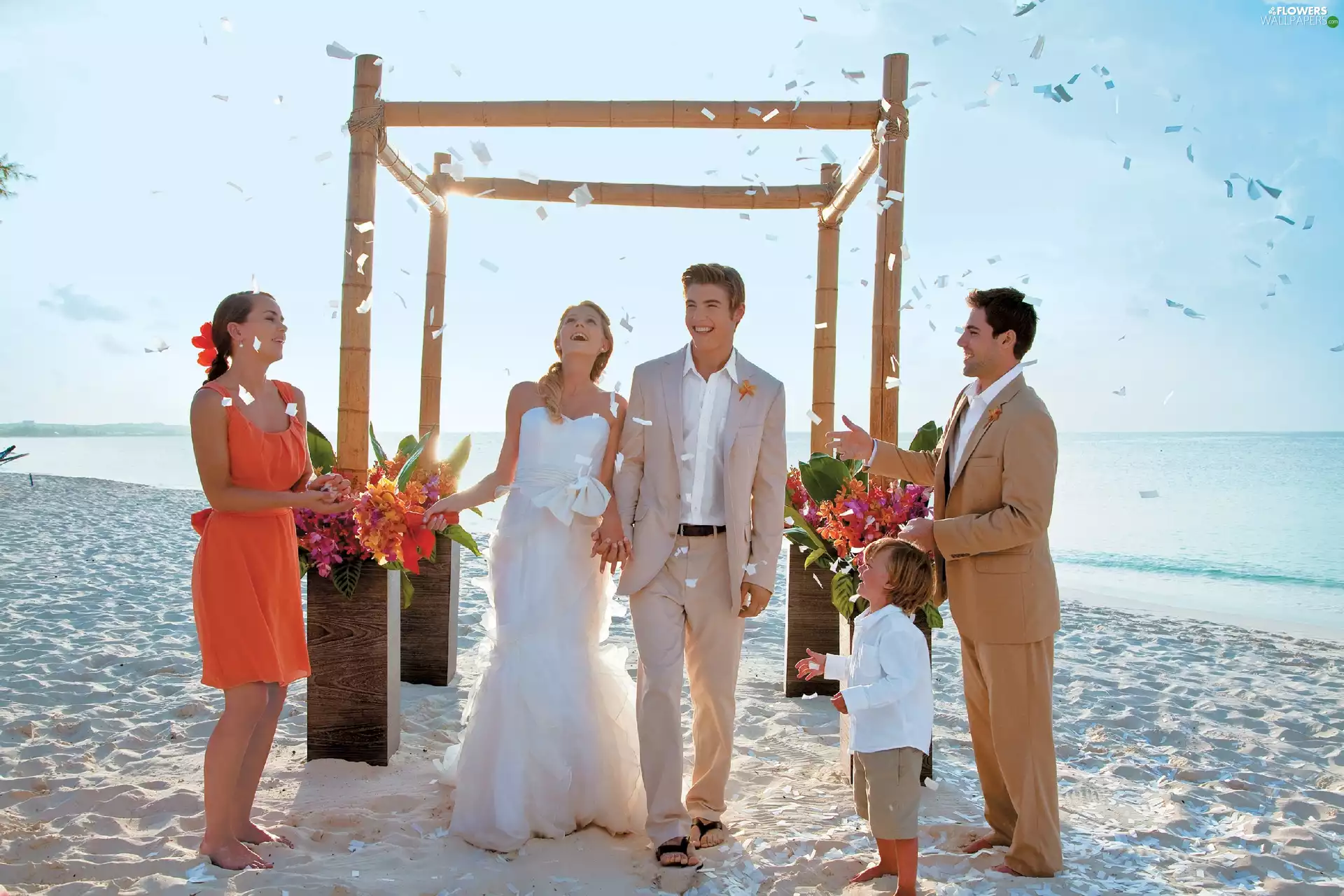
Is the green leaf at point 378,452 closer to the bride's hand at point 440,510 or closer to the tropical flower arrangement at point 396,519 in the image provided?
the tropical flower arrangement at point 396,519

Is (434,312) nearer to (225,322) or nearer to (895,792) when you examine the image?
(225,322)

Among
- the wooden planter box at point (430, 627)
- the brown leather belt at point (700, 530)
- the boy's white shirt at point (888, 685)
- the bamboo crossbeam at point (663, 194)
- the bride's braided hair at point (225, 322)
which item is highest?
the bamboo crossbeam at point (663, 194)

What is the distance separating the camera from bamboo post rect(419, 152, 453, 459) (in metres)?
5.98

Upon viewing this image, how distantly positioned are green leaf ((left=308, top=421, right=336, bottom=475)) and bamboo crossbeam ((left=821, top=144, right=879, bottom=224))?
2.90 m

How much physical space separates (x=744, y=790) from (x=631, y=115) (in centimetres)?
306

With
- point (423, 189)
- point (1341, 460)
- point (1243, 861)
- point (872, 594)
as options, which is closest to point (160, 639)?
point (423, 189)

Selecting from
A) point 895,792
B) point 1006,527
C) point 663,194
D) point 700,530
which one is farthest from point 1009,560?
point 663,194

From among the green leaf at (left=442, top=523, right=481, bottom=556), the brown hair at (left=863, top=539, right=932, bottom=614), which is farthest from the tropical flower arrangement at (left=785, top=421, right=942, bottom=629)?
the green leaf at (left=442, top=523, right=481, bottom=556)

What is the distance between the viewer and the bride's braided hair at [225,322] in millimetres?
3209

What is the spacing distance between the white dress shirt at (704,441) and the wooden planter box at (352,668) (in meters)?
1.53

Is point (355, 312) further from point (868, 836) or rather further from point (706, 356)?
point (868, 836)

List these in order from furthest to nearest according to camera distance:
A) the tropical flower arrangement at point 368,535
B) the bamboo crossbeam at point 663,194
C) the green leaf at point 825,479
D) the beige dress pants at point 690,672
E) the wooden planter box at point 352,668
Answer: the bamboo crossbeam at point 663,194 < the green leaf at point 825,479 < the wooden planter box at point 352,668 < the tropical flower arrangement at point 368,535 < the beige dress pants at point 690,672

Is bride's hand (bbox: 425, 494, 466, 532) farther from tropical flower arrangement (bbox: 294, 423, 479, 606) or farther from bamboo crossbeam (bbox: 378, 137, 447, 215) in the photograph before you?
bamboo crossbeam (bbox: 378, 137, 447, 215)

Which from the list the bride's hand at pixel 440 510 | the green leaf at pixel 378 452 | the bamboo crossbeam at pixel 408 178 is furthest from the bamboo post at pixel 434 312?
the bride's hand at pixel 440 510
